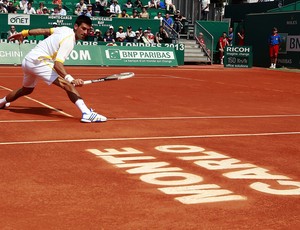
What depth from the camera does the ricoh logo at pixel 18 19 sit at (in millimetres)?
29416

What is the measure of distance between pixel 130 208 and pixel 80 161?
194cm

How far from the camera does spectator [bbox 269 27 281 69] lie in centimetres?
3253

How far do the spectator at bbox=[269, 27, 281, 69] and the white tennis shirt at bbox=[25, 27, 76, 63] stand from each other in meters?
24.0

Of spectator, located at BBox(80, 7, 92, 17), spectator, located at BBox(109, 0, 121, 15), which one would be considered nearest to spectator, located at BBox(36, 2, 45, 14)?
spectator, located at BBox(80, 7, 92, 17)

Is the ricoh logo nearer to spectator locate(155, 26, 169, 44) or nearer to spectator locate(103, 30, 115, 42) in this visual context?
spectator locate(103, 30, 115, 42)

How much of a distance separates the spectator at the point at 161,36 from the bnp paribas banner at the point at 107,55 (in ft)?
3.75

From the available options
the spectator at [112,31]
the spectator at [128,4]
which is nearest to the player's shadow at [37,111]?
the spectator at [112,31]

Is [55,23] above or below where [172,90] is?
above

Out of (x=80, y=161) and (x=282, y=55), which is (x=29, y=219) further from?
(x=282, y=55)

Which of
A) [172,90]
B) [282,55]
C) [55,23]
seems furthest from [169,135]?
[282,55]

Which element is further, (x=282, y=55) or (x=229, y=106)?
(x=282, y=55)

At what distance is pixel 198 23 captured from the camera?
3659 cm

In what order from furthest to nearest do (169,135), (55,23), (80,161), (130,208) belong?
1. (55,23)
2. (169,135)
3. (80,161)
4. (130,208)

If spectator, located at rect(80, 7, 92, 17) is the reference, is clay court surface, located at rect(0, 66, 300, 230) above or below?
below
